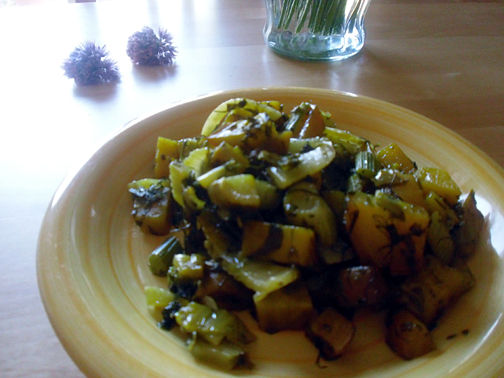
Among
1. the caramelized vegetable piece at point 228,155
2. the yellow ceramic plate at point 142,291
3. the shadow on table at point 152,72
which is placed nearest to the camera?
the yellow ceramic plate at point 142,291

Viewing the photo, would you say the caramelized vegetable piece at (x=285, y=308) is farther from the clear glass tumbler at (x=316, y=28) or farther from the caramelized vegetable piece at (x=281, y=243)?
the clear glass tumbler at (x=316, y=28)

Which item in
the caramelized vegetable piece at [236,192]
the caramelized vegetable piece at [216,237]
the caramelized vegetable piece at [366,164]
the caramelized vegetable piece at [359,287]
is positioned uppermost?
the caramelized vegetable piece at [236,192]

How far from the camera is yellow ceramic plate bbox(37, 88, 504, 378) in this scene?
72cm

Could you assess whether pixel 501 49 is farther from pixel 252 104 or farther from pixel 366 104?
pixel 252 104

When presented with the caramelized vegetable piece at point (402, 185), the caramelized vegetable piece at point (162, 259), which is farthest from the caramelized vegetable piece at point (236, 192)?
the caramelized vegetable piece at point (402, 185)

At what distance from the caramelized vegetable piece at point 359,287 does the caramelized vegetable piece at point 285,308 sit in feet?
0.25

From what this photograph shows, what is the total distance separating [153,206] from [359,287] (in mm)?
560

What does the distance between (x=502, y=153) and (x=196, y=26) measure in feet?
6.21

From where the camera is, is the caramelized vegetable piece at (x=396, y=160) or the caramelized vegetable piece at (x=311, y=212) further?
the caramelized vegetable piece at (x=396, y=160)

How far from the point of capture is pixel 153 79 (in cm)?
198

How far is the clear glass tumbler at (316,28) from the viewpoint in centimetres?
185

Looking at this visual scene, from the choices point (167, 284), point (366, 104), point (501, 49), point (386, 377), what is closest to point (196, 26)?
point (366, 104)

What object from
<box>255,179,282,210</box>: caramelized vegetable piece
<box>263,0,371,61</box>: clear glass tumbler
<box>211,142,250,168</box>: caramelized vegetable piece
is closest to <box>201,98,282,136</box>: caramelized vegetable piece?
<box>211,142,250,168</box>: caramelized vegetable piece

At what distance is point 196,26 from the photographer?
2.52 metres
